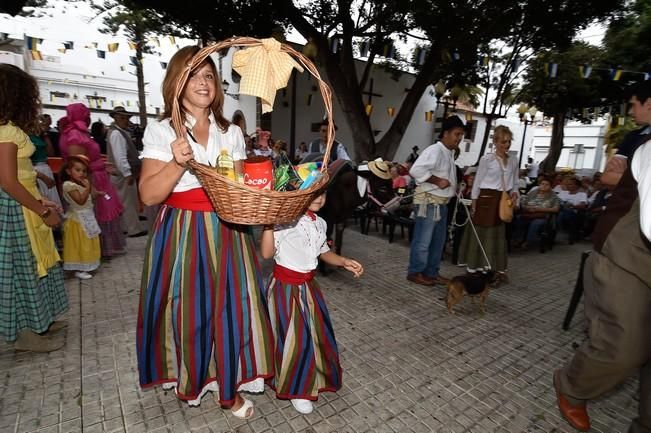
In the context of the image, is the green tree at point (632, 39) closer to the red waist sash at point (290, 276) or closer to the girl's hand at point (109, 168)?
the red waist sash at point (290, 276)

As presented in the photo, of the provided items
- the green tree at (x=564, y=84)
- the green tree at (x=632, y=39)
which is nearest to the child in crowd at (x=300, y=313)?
the green tree at (x=632, y=39)

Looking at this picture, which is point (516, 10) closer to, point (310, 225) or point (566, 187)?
point (566, 187)

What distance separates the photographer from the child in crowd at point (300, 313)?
83.0 inches

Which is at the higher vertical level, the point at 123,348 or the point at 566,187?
the point at 566,187

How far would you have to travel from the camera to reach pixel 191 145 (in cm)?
169

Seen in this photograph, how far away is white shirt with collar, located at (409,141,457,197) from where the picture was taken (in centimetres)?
424

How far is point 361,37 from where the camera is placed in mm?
10727

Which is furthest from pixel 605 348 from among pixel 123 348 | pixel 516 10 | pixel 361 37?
pixel 361 37

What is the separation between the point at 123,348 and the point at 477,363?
292cm

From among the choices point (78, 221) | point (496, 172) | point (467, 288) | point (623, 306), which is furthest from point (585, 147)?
point (78, 221)

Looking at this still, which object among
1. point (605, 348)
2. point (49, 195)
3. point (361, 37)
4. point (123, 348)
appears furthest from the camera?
point (361, 37)

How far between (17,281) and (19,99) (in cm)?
129

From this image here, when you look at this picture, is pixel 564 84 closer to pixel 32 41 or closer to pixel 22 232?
pixel 22 232

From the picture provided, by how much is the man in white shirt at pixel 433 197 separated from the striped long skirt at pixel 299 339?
260 cm
